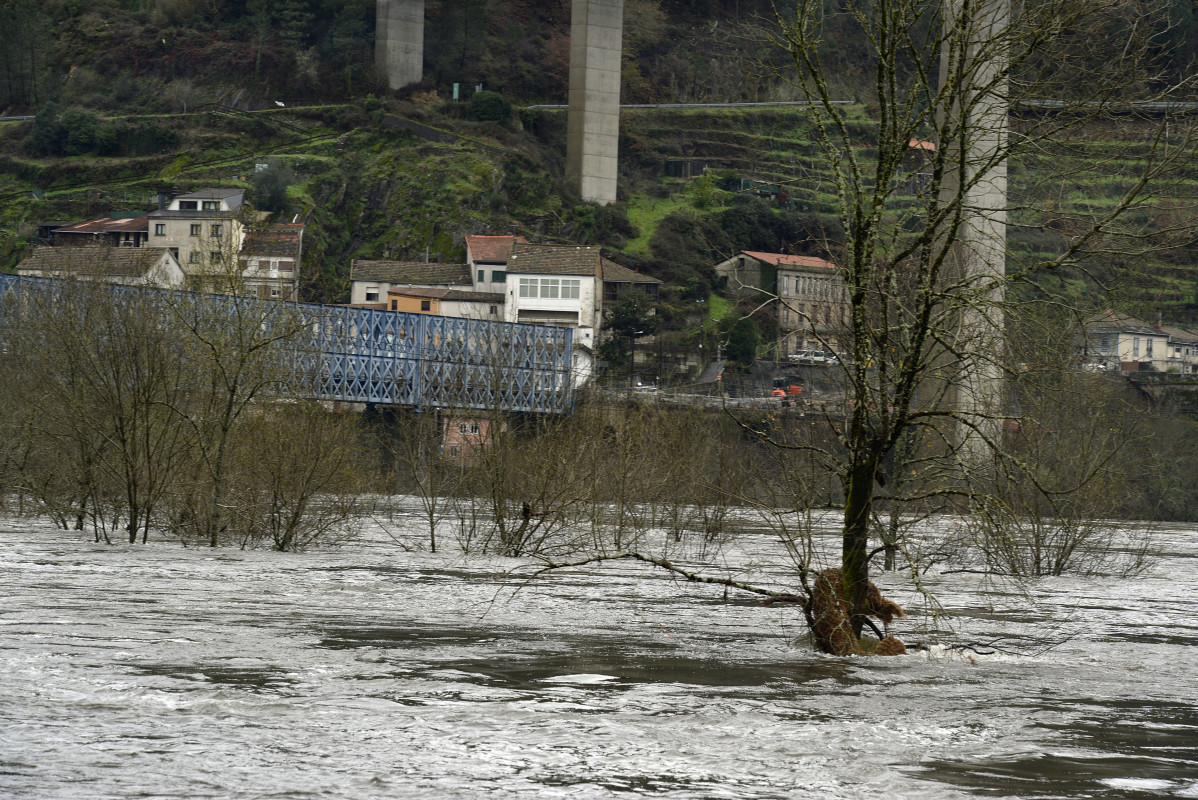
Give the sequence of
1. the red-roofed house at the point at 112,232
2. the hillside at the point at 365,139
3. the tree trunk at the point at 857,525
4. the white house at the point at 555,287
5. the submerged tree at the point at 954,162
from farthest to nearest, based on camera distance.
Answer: the hillside at the point at 365,139 → the red-roofed house at the point at 112,232 → the white house at the point at 555,287 → the tree trunk at the point at 857,525 → the submerged tree at the point at 954,162

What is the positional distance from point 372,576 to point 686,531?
14.2 metres

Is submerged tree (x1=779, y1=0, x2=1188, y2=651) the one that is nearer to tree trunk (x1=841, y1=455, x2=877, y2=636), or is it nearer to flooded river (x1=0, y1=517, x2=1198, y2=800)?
tree trunk (x1=841, y1=455, x2=877, y2=636)

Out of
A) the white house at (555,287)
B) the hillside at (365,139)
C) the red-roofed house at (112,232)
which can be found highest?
the hillside at (365,139)

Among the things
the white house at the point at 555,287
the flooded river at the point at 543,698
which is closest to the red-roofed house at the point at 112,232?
the white house at the point at 555,287

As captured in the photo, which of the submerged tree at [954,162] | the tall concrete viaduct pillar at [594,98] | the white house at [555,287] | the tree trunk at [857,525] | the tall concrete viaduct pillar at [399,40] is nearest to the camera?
the submerged tree at [954,162]

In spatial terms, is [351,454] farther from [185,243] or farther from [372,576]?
[185,243]

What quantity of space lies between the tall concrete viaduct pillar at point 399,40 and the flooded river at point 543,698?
10805 cm

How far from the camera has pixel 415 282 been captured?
10169 cm

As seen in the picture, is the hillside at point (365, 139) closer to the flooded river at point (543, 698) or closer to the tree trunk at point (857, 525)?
the flooded river at point (543, 698)

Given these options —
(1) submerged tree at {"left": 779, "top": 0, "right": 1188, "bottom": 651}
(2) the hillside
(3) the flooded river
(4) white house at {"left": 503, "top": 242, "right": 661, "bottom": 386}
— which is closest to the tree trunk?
(1) submerged tree at {"left": 779, "top": 0, "right": 1188, "bottom": 651}

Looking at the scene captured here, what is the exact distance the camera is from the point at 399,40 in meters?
124

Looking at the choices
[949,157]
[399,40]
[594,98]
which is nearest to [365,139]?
[399,40]

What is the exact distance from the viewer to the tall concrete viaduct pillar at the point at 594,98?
11462 centimetres

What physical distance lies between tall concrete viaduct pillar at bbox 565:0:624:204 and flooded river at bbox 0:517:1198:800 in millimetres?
99124
